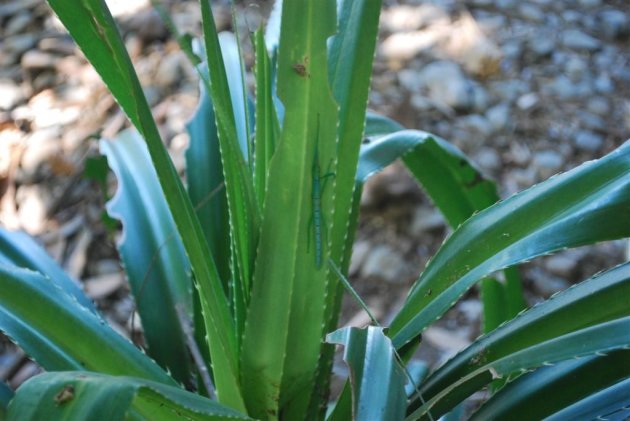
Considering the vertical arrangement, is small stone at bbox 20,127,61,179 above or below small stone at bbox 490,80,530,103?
above

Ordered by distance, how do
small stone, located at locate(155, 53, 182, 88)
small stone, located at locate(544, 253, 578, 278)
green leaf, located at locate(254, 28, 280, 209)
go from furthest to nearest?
small stone, located at locate(155, 53, 182, 88), small stone, located at locate(544, 253, 578, 278), green leaf, located at locate(254, 28, 280, 209)

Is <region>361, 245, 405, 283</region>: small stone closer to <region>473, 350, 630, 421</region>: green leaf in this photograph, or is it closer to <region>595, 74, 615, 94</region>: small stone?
<region>595, 74, 615, 94</region>: small stone

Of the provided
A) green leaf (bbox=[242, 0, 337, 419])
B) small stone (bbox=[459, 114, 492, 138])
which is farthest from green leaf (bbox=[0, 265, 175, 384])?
small stone (bbox=[459, 114, 492, 138])

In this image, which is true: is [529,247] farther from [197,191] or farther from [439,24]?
[439,24]

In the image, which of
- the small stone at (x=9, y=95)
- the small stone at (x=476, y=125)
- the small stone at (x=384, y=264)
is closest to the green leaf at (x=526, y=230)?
the small stone at (x=384, y=264)

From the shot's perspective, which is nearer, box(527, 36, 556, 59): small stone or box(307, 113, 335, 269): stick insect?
box(307, 113, 335, 269): stick insect

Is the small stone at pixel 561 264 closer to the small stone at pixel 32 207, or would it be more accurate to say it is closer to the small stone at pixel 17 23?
the small stone at pixel 32 207

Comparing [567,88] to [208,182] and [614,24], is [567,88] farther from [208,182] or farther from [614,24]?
[208,182]
